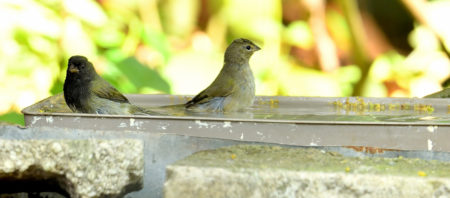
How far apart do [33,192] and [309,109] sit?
157 cm

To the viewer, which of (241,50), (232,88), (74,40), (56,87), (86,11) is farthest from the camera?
(86,11)

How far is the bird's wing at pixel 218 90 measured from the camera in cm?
349

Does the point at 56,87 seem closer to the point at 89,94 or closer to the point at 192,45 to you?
the point at 192,45

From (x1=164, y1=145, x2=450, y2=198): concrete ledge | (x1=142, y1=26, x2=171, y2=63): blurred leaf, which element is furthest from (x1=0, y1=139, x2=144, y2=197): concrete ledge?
(x1=142, y1=26, x2=171, y2=63): blurred leaf

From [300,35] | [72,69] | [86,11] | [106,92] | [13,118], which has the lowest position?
[13,118]

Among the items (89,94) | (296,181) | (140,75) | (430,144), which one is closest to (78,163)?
(296,181)

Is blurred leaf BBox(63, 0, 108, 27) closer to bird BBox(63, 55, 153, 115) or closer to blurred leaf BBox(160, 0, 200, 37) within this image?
blurred leaf BBox(160, 0, 200, 37)

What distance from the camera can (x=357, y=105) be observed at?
335cm

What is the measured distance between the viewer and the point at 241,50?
158 inches

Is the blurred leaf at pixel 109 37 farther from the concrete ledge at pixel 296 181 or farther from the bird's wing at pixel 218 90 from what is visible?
the concrete ledge at pixel 296 181

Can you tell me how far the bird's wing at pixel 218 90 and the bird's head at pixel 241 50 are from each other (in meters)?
0.14

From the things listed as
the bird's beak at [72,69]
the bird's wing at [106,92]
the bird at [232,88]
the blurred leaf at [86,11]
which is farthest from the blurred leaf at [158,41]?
the bird's beak at [72,69]

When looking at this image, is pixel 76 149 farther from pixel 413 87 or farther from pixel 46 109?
pixel 413 87

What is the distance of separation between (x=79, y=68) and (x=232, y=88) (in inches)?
30.5
